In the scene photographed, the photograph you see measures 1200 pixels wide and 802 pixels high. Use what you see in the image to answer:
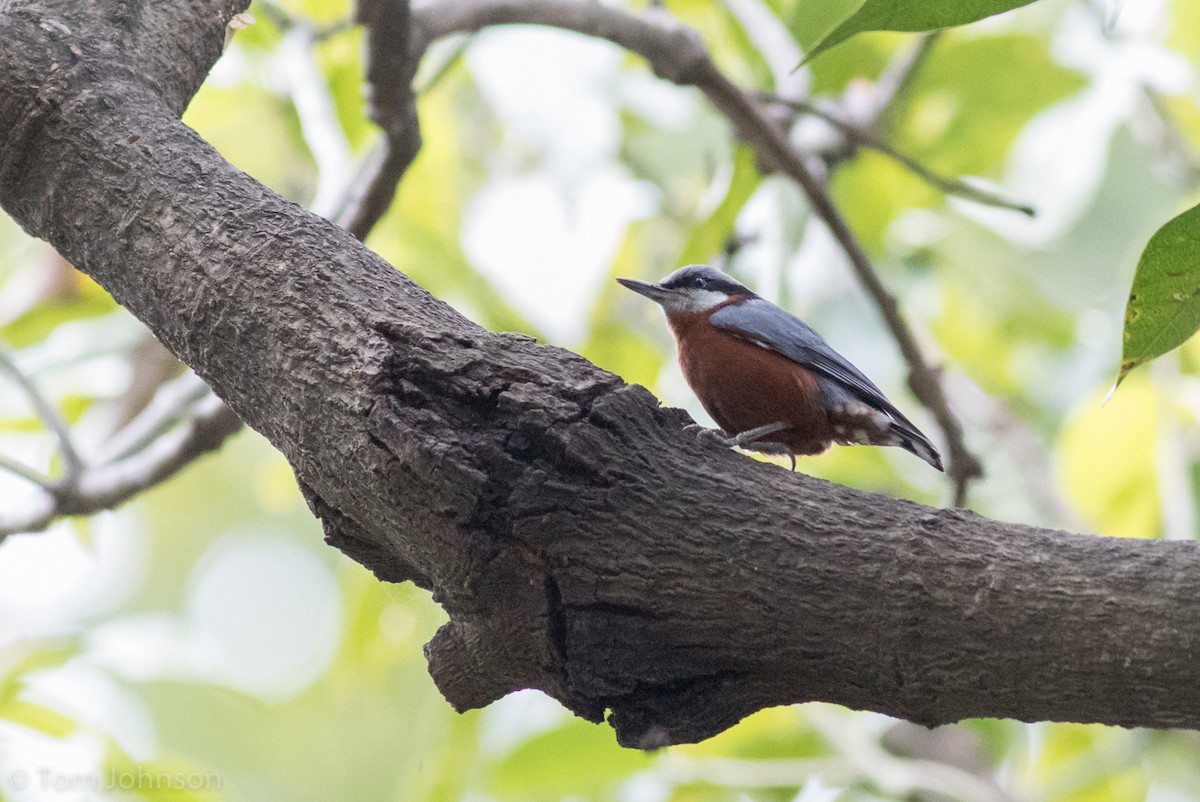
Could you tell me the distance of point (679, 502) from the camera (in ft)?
6.59

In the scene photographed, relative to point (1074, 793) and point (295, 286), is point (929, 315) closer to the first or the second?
point (1074, 793)

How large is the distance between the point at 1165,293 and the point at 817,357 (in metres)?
2.11

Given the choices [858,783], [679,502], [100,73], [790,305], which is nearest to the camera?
[679,502]

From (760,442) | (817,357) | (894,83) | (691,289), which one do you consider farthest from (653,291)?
(894,83)

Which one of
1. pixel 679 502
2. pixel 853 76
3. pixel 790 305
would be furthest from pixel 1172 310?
pixel 853 76

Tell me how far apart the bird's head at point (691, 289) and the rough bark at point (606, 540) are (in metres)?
2.32

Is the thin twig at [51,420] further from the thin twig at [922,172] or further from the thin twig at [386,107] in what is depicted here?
the thin twig at [922,172]

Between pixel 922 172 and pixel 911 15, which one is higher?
pixel 922 172

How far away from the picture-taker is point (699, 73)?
13.5ft

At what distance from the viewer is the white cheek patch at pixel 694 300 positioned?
4426 millimetres

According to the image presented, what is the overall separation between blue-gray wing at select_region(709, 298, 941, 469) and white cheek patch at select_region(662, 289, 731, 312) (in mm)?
305

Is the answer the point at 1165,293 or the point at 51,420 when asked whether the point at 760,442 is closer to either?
the point at 1165,293

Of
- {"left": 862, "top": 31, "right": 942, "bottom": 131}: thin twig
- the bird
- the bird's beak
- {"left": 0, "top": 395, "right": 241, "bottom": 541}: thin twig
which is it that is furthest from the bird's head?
{"left": 0, "top": 395, "right": 241, "bottom": 541}: thin twig

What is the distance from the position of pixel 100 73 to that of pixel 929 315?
514 cm
